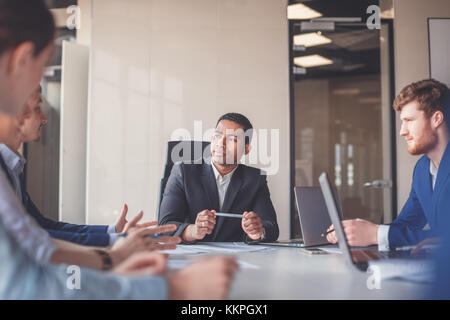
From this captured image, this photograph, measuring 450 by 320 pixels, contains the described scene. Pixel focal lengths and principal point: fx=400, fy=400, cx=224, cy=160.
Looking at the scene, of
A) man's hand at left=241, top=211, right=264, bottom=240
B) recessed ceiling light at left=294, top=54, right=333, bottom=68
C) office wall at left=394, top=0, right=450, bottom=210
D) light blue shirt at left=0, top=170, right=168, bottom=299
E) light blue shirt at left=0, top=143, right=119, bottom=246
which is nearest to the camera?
light blue shirt at left=0, top=170, right=168, bottom=299

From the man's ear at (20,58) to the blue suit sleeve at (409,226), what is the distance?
1.56 metres

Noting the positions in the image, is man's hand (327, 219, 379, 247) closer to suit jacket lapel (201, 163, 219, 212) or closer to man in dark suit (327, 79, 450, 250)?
man in dark suit (327, 79, 450, 250)

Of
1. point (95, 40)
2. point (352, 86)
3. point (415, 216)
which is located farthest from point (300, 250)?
point (352, 86)

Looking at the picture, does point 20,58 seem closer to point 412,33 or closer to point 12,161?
point 12,161

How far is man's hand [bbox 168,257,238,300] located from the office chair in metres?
1.81

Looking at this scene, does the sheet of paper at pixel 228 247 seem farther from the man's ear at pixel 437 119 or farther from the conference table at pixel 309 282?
the man's ear at pixel 437 119

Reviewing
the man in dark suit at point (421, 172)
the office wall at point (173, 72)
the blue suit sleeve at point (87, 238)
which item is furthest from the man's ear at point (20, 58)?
the office wall at point (173, 72)

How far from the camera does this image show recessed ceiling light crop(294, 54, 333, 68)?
713 cm

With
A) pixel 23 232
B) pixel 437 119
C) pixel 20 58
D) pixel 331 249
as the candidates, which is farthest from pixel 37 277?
pixel 437 119

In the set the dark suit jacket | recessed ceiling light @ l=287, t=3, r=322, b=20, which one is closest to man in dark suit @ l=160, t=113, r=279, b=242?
the dark suit jacket

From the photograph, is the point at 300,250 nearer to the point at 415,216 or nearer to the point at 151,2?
the point at 415,216

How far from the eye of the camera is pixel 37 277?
72cm

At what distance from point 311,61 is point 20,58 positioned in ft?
23.2

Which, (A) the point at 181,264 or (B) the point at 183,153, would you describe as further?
(B) the point at 183,153
